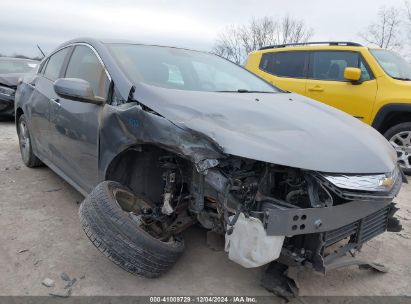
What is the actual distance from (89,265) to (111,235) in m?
0.63

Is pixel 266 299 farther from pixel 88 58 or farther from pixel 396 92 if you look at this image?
pixel 396 92

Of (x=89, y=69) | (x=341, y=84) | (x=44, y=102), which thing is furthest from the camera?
(x=341, y=84)

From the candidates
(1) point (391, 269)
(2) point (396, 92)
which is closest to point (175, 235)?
(1) point (391, 269)

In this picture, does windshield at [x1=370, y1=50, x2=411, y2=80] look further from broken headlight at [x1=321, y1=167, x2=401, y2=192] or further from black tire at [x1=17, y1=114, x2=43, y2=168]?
black tire at [x1=17, y1=114, x2=43, y2=168]

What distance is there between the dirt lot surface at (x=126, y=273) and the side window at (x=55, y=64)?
4.45ft

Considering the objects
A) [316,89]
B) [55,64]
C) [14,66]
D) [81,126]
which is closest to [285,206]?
[81,126]

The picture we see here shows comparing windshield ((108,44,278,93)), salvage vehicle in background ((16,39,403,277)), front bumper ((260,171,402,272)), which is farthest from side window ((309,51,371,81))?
front bumper ((260,171,402,272))

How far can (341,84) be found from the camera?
19.5 ft

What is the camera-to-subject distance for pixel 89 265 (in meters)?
2.82

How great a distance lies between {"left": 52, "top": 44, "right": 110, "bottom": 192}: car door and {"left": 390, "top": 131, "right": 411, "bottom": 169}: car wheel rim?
4181 millimetres

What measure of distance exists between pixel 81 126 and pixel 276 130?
160 cm

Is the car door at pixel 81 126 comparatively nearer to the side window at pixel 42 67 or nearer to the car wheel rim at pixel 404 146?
the side window at pixel 42 67

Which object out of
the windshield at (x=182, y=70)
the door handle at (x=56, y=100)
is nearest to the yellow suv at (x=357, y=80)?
the windshield at (x=182, y=70)

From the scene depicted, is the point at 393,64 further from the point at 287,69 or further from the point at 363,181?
the point at 363,181
